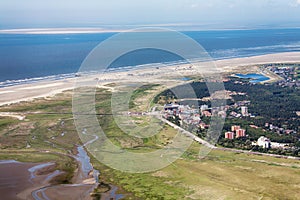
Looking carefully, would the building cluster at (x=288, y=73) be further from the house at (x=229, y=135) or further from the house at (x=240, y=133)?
the house at (x=229, y=135)

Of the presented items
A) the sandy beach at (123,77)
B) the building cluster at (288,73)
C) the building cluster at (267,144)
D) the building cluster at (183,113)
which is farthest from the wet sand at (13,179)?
the building cluster at (288,73)

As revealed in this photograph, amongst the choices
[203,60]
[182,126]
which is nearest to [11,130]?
[182,126]

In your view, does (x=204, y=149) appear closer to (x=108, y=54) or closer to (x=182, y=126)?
(x=182, y=126)

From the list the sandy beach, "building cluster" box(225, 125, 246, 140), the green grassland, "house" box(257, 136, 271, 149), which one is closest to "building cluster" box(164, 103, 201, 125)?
the green grassland

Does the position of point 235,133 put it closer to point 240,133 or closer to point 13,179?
point 240,133

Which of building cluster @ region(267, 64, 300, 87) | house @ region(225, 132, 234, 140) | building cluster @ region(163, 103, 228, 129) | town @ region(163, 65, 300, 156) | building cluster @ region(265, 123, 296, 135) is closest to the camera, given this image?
town @ region(163, 65, 300, 156)

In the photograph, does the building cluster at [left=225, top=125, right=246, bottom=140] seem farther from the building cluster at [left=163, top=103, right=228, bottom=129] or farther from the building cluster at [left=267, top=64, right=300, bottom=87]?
the building cluster at [left=267, top=64, right=300, bottom=87]
